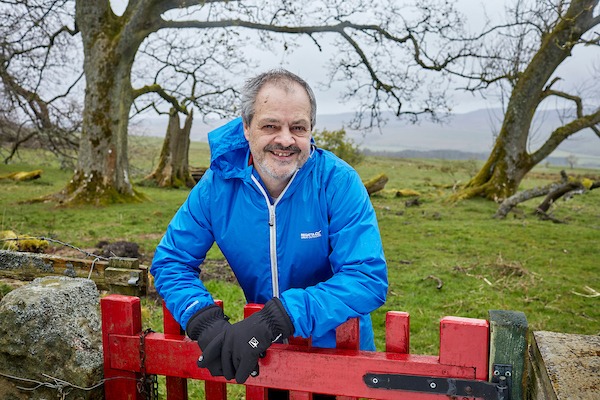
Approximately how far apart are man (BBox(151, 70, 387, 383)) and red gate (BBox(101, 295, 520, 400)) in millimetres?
155

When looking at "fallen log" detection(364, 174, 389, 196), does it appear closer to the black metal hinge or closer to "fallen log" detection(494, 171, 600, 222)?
"fallen log" detection(494, 171, 600, 222)

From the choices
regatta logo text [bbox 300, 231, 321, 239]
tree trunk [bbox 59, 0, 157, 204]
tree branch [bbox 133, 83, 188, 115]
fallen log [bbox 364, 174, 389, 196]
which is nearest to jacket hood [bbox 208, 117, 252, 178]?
regatta logo text [bbox 300, 231, 321, 239]

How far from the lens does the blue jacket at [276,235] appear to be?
7.57 feet

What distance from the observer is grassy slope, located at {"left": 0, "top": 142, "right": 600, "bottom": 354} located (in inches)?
256

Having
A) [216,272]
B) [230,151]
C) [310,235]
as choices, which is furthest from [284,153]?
[216,272]

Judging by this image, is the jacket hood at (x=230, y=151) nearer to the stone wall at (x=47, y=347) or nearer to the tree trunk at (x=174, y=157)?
the stone wall at (x=47, y=347)

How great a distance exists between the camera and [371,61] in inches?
663

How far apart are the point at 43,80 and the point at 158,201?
4910mm

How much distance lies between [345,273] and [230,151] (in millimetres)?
848

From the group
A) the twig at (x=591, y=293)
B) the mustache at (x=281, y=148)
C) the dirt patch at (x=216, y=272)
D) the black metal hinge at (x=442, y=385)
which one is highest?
the mustache at (x=281, y=148)

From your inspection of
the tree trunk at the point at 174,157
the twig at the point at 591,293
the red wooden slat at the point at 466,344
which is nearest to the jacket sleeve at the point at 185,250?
the red wooden slat at the point at 466,344

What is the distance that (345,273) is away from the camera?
2285mm

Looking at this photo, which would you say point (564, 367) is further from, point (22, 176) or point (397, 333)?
point (22, 176)

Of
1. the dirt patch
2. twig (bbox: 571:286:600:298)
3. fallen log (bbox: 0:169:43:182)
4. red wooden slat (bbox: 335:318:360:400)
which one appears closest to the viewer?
red wooden slat (bbox: 335:318:360:400)
